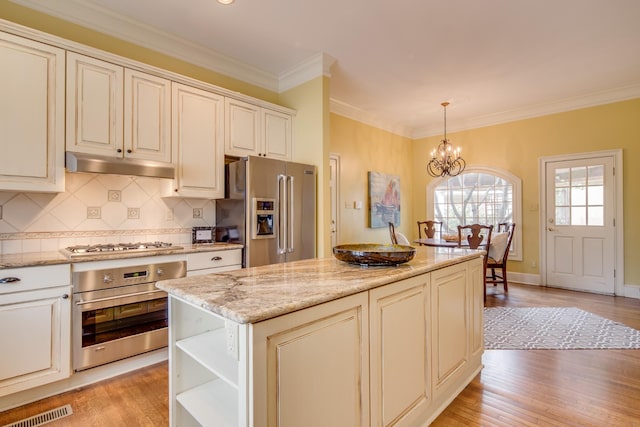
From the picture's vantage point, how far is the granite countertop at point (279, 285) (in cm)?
105

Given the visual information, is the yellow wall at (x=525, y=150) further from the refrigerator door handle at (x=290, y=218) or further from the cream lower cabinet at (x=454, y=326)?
the cream lower cabinet at (x=454, y=326)

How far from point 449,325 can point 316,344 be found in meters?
1.15

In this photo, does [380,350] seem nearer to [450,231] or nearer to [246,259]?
Result: [246,259]

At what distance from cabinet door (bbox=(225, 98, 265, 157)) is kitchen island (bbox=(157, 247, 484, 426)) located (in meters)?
1.80

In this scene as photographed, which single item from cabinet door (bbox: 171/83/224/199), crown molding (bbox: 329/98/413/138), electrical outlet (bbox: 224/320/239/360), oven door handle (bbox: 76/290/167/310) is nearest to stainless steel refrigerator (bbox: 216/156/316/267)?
cabinet door (bbox: 171/83/224/199)

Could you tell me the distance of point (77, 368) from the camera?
219 cm

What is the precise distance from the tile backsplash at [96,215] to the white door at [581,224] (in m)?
5.13

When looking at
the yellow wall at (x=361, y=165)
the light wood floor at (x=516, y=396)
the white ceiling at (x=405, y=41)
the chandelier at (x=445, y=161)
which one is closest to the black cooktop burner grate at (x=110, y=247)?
the light wood floor at (x=516, y=396)

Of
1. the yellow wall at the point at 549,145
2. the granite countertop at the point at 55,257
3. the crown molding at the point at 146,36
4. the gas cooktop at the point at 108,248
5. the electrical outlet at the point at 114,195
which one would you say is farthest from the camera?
the yellow wall at the point at 549,145

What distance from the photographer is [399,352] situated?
5.15 ft

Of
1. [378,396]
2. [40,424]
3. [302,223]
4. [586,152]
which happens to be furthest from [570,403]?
[586,152]

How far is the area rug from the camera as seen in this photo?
291 centimetres

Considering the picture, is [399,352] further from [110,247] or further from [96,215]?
[96,215]

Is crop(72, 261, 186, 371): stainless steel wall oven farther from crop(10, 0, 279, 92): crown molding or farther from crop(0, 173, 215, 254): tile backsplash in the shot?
crop(10, 0, 279, 92): crown molding
